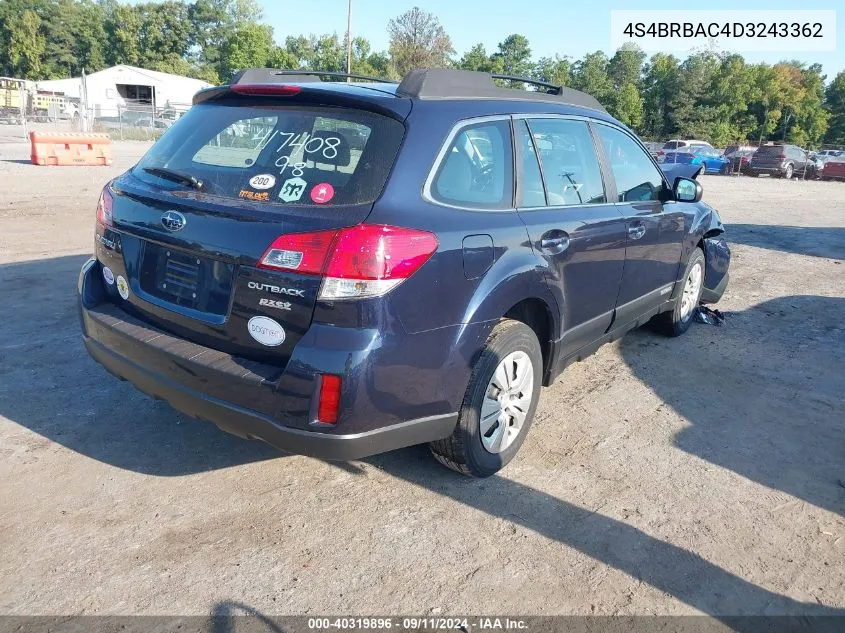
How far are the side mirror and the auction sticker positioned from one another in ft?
11.0

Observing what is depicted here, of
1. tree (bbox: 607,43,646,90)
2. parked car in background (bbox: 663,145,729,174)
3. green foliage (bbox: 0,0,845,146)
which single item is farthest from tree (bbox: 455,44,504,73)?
parked car in background (bbox: 663,145,729,174)

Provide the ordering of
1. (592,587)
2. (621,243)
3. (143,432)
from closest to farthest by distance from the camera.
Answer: (592,587), (143,432), (621,243)

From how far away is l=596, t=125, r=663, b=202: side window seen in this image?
172 inches

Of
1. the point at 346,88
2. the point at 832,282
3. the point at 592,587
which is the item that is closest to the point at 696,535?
the point at 592,587

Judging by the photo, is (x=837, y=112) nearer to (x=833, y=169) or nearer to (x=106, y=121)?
(x=833, y=169)

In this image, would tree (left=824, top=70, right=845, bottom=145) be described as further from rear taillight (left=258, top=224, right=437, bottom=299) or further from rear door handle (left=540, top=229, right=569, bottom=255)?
rear taillight (left=258, top=224, right=437, bottom=299)

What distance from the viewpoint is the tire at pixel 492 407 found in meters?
3.09

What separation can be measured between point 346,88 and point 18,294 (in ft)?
14.0

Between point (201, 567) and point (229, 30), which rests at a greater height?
point (229, 30)

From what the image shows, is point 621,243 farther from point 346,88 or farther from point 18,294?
point 18,294

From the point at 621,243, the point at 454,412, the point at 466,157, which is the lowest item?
the point at 454,412

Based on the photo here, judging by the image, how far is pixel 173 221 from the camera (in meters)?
2.89

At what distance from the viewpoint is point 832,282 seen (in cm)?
820

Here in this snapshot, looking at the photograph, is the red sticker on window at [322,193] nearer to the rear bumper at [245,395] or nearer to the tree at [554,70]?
the rear bumper at [245,395]
